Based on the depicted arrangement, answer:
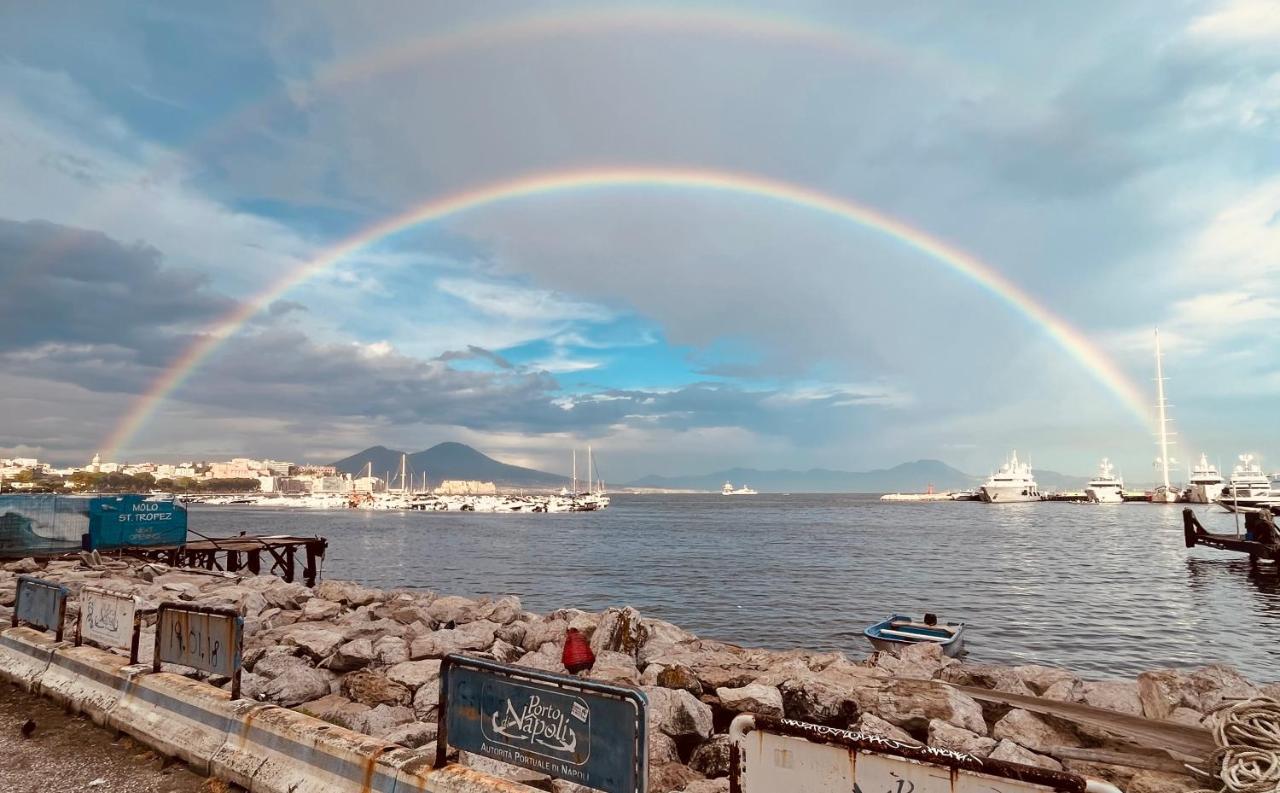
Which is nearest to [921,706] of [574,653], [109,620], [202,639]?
[574,653]

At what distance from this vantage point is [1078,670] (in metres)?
21.4

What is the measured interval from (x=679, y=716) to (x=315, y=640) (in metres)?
7.09

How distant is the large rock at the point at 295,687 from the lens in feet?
30.8

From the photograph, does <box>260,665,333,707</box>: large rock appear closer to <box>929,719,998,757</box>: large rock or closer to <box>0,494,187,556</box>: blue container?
<box>929,719,998,757</box>: large rock

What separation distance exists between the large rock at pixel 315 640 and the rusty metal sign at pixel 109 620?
3356mm

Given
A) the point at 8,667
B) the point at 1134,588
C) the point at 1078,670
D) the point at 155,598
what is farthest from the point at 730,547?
the point at 8,667

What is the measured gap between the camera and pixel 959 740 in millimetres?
7992

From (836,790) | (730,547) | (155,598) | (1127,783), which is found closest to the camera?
(836,790)

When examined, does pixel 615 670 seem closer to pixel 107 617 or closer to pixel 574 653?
pixel 574 653

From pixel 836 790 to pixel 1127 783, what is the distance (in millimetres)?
5228

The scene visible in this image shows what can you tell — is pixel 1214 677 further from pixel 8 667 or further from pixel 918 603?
pixel 918 603

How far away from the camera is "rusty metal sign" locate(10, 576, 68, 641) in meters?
9.14

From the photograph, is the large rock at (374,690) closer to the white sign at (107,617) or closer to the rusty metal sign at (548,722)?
the white sign at (107,617)

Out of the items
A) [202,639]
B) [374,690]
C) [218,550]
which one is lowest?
[218,550]
